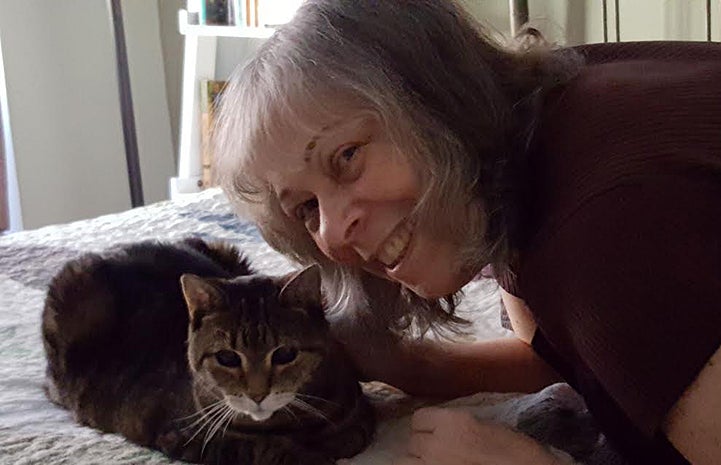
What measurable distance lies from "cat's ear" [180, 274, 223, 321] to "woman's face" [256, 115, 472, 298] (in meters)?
0.15

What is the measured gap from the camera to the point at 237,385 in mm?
1011

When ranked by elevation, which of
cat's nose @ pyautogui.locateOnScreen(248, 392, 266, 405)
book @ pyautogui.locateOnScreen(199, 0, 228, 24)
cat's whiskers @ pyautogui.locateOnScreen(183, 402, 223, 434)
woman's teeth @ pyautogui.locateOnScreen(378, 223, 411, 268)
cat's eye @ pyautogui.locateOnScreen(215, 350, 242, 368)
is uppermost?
book @ pyautogui.locateOnScreen(199, 0, 228, 24)

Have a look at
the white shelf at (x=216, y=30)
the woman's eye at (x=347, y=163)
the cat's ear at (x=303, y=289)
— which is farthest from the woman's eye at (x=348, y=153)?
the white shelf at (x=216, y=30)

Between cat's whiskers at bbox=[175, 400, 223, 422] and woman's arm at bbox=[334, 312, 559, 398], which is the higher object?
cat's whiskers at bbox=[175, 400, 223, 422]

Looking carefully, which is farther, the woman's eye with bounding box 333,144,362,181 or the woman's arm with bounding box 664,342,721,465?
the woman's eye with bounding box 333,144,362,181

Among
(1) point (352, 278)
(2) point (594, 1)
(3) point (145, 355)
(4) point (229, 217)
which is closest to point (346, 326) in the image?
(1) point (352, 278)

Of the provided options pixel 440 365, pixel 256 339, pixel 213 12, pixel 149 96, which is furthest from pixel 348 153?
pixel 149 96

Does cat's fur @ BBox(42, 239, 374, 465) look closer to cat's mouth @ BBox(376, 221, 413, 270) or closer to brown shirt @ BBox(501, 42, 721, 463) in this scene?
cat's mouth @ BBox(376, 221, 413, 270)

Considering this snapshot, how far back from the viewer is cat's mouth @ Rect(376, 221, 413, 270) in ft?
3.02

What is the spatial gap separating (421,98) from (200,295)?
349 millimetres

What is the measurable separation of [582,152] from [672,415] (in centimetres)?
23

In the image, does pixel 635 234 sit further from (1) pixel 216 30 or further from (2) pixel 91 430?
(1) pixel 216 30

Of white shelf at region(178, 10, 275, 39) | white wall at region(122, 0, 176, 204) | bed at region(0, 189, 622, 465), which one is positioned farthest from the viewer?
white wall at region(122, 0, 176, 204)

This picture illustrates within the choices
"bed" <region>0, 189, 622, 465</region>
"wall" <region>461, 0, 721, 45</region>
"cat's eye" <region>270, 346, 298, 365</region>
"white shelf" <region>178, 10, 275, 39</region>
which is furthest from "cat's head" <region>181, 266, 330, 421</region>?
"white shelf" <region>178, 10, 275, 39</region>
